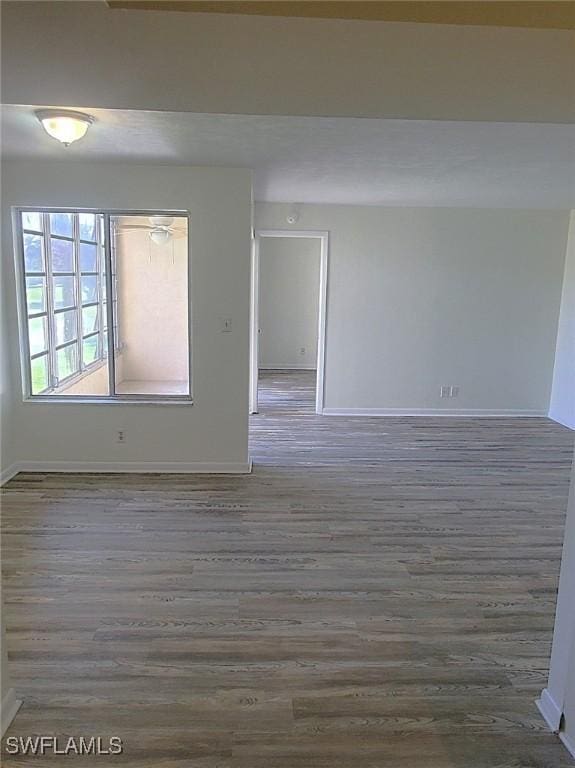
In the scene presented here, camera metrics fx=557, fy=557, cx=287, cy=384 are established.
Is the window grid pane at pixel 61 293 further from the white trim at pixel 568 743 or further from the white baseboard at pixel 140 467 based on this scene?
the white trim at pixel 568 743

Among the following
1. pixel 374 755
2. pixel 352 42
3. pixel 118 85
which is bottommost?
pixel 374 755

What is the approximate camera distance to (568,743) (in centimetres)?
203

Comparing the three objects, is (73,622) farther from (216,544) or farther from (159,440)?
(159,440)

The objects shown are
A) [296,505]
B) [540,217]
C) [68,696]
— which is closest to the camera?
[68,696]

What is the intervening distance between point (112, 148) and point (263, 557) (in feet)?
9.10

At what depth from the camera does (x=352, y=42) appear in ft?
5.54

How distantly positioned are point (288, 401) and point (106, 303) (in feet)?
10.6

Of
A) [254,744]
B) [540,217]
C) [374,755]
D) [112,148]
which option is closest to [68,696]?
[254,744]

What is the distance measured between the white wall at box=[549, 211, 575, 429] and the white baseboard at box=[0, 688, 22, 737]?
237 inches

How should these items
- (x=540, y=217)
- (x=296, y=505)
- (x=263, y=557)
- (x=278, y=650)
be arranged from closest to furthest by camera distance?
(x=278, y=650) < (x=263, y=557) < (x=296, y=505) < (x=540, y=217)

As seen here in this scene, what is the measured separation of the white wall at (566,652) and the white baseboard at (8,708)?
2032mm

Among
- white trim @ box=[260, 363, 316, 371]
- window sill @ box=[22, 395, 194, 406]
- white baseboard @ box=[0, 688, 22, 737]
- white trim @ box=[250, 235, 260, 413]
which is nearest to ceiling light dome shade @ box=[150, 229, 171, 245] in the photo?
window sill @ box=[22, 395, 194, 406]

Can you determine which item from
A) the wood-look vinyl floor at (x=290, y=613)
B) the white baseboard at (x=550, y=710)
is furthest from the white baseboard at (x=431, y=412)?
the white baseboard at (x=550, y=710)

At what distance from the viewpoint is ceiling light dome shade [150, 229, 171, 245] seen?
4633mm
